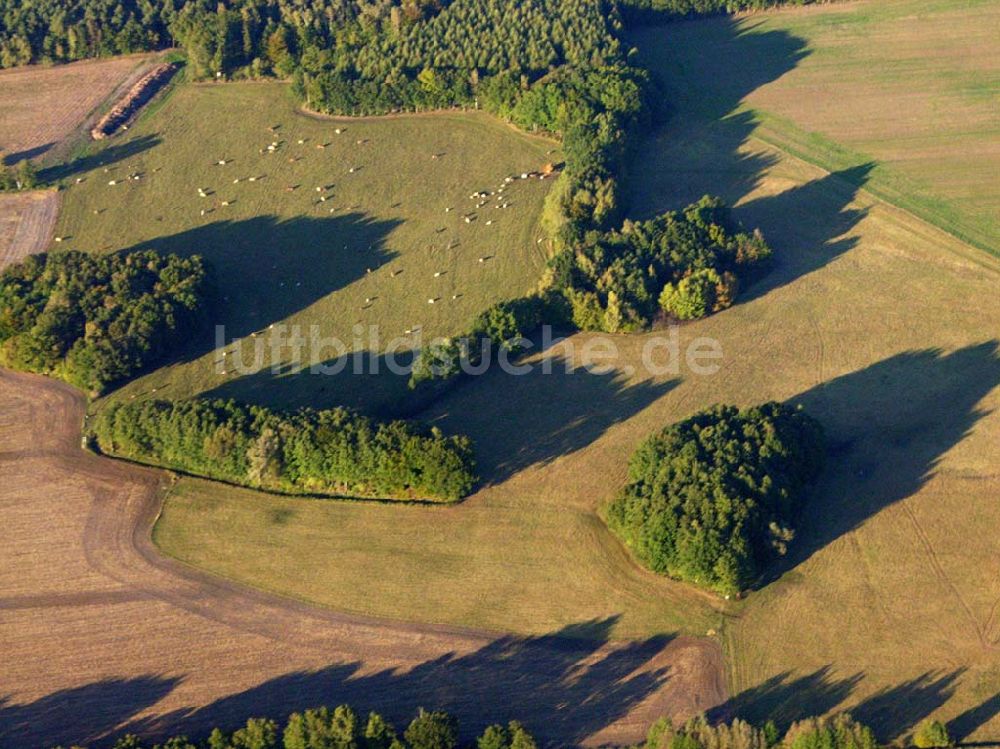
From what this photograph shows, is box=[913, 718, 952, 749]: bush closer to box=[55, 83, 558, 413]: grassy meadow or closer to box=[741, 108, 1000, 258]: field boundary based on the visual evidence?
box=[55, 83, 558, 413]: grassy meadow

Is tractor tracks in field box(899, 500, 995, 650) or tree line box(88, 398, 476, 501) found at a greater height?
tree line box(88, 398, 476, 501)

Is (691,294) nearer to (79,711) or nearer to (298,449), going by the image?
(298,449)

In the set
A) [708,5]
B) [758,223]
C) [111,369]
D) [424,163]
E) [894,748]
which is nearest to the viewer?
[894,748]

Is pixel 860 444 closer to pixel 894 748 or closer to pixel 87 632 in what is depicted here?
pixel 894 748

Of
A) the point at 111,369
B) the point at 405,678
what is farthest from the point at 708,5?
the point at 405,678

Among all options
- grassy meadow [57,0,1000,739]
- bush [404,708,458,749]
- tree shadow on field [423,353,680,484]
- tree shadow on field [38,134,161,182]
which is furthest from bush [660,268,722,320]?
tree shadow on field [38,134,161,182]

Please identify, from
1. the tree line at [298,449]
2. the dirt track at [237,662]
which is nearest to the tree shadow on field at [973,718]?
the dirt track at [237,662]

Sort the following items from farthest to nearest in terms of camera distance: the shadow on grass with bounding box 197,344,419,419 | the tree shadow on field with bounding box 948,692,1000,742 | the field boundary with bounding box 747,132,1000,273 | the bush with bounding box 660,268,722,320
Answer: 1. the field boundary with bounding box 747,132,1000,273
2. the bush with bounding box 660,268,722,320
3. the shadow on grass with bounding box 197,344,419,419
4. the tree shadow on field with bounding box 948,692,1000,742
